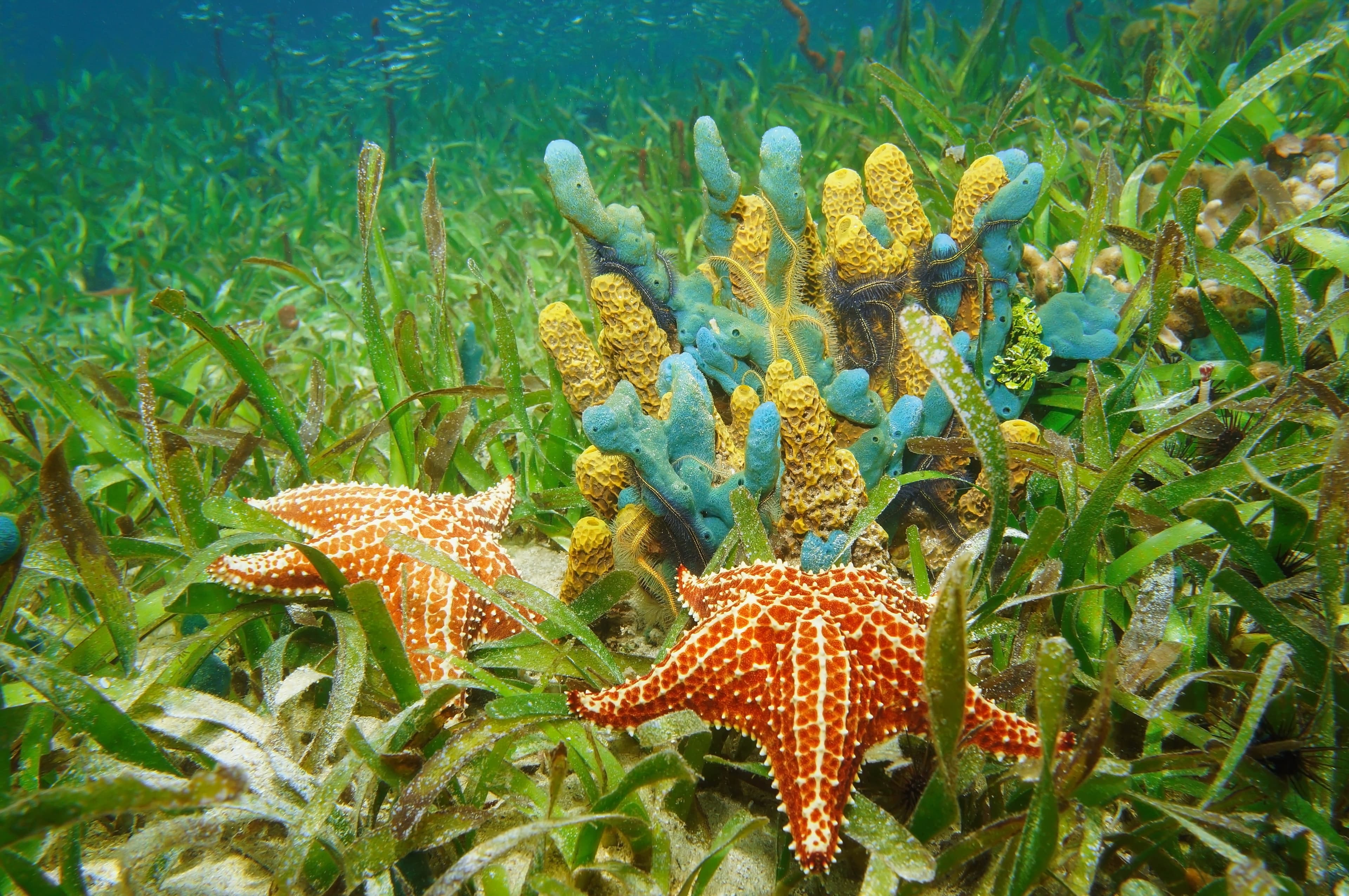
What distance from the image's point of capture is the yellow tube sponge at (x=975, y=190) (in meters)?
2.91

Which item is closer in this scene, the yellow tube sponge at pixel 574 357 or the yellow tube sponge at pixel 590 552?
the yellow tube sponge at pixel 590 552

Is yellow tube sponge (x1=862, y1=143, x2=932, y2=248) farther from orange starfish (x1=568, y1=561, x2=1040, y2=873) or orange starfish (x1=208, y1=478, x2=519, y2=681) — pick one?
orange starfish (x1=208, y1=478, x2=519, y2=681)

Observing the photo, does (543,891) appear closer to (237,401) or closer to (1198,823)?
(1198,823)

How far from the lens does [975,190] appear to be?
9.58ft

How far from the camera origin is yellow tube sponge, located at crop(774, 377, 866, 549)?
225 centimetres

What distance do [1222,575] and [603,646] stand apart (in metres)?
1.77

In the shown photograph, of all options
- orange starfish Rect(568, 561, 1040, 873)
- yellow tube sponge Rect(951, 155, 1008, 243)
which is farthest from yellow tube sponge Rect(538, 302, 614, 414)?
yellow tube sponge Rect(951, 155, 1008, 243)

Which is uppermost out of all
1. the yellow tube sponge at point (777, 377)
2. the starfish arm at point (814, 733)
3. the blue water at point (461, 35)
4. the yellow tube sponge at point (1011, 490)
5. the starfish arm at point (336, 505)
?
the blue water at point (461, 35)

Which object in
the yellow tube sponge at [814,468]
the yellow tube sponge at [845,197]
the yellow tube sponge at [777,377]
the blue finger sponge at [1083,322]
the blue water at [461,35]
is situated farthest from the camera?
the blue water at [461,35]

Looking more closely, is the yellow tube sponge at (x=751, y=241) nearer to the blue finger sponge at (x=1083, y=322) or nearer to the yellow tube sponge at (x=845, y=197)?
the yellow tube sponge at (x=845, y=197)

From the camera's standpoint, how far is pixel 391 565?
2.16m

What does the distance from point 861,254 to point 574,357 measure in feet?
4.04

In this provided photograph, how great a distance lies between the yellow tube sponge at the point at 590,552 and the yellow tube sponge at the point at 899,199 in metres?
1.86

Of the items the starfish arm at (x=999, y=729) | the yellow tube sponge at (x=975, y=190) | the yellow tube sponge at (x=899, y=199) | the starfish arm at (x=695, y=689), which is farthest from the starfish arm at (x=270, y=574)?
the yellow tube sponge at (x=975, y=190)
